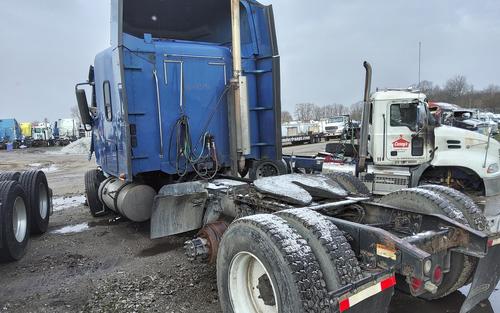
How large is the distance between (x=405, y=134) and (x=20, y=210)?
7438mm

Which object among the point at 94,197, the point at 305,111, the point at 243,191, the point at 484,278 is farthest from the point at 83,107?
the point at 305,111

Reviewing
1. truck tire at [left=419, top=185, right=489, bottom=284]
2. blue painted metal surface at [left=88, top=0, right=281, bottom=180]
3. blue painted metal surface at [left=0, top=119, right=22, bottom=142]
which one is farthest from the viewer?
blue painted metal surface at [left=0, top=119, right=22, bottom=142]

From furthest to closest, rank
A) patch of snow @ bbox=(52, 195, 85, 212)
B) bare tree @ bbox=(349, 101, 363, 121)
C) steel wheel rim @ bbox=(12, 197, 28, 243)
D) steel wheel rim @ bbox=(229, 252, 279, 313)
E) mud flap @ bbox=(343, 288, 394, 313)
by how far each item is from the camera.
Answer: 1. bare tree @ bbox=(349, 101, 363, 121)
2. patch of snow @ bbox=(52, 195, 85, 212)
3. steel wheel rim @ bbox=(12, 197, 28, 243)
4. steel wheel rim @ bbox=(229, 252, 279, 313)
5. mud flap @ bbox=(343, 288, 394, 313)

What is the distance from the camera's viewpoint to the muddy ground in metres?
3.88

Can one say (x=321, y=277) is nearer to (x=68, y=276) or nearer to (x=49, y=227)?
(x=68, y=276)

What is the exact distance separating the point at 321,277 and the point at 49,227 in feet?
20.7

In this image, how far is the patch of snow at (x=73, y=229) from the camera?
692 cm

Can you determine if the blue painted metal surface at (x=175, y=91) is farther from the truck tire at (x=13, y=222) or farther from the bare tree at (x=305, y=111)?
the bare tree at (x=305, y=111)

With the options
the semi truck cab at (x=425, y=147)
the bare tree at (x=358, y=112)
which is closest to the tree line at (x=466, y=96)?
the bare tree at (x=358, y=112)

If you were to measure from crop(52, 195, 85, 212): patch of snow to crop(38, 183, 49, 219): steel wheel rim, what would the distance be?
6.22ft

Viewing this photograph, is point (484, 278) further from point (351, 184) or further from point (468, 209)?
point (351, 184)

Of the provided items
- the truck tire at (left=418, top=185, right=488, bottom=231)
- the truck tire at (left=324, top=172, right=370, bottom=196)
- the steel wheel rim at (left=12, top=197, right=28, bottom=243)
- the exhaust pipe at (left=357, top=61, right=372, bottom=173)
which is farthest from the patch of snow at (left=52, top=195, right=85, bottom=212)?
the truck tire at (left=418, top=185, right=488, bottom=231)

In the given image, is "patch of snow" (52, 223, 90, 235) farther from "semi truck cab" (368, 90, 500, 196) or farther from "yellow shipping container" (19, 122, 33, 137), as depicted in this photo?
"yellow shipping container" (19, 122, 33, 137)

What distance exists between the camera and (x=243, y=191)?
182 inches
